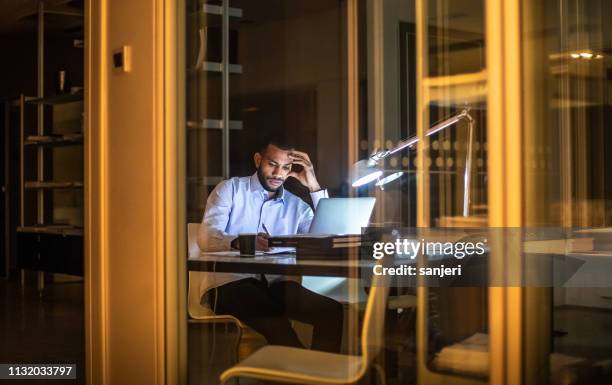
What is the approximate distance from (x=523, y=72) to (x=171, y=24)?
1.46 meters

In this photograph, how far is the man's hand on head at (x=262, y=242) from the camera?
2.65 m

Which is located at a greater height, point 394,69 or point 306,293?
point 394,69

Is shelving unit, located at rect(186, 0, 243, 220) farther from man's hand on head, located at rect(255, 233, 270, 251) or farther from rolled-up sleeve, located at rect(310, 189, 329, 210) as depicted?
rolled-up sleeve, located at rect(310, 189, 329, 210)

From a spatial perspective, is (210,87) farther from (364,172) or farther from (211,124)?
(364,172)

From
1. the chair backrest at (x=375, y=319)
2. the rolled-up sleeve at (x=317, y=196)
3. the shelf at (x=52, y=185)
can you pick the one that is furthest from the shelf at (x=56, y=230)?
the chair backrest at (x=375, y=319)

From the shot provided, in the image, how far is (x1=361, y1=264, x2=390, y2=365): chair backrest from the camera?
233 cm

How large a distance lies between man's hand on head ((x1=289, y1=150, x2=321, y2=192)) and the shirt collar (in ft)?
0.27

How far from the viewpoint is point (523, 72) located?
2.12 m

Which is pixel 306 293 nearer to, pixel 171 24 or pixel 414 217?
pixel 414 217

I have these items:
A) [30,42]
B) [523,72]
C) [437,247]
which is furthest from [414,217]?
[30,42]

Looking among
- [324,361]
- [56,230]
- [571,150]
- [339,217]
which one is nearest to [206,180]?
[339,217]

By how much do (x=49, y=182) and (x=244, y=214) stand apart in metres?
5.74

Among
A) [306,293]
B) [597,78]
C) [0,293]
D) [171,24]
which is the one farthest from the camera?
[0,293]
